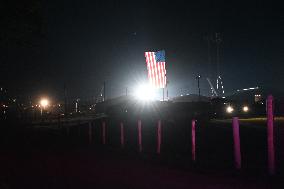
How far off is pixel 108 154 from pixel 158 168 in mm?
4675

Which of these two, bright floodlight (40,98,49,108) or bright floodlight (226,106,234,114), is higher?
bright floodlight (40,98,49,108)

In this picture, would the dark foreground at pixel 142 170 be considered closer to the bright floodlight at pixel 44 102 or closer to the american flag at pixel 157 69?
the american flag at pixel 157 69

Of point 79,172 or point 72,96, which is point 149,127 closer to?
point 79,172

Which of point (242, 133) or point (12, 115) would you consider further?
point (12, 115)

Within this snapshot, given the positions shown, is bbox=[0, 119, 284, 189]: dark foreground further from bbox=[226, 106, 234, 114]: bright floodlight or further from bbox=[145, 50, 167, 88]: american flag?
bbox=[226, 106, 234, 114]: bright floodlight

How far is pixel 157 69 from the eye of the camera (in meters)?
37.0

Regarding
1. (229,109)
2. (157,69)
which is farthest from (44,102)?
(157,69)

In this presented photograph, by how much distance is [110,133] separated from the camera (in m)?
26.4

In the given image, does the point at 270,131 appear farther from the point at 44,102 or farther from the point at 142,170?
the point at 44,102

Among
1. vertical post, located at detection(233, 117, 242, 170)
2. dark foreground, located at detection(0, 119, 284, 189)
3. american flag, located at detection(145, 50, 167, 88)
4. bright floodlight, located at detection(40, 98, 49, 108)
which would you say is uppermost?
american flag, located at detection(145, 50, 167, 88)

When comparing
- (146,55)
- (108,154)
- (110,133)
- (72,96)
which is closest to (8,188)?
(108,154)

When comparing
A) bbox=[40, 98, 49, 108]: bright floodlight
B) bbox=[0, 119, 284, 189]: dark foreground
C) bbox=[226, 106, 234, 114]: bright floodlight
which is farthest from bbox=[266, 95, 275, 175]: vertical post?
bbox=[40, 98, 49, 108]: bright floodlight

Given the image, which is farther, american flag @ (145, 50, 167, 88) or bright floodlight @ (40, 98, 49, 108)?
bright floodlight @ (40, 98, 49, 108)

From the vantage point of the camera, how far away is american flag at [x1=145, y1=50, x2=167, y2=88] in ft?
121
